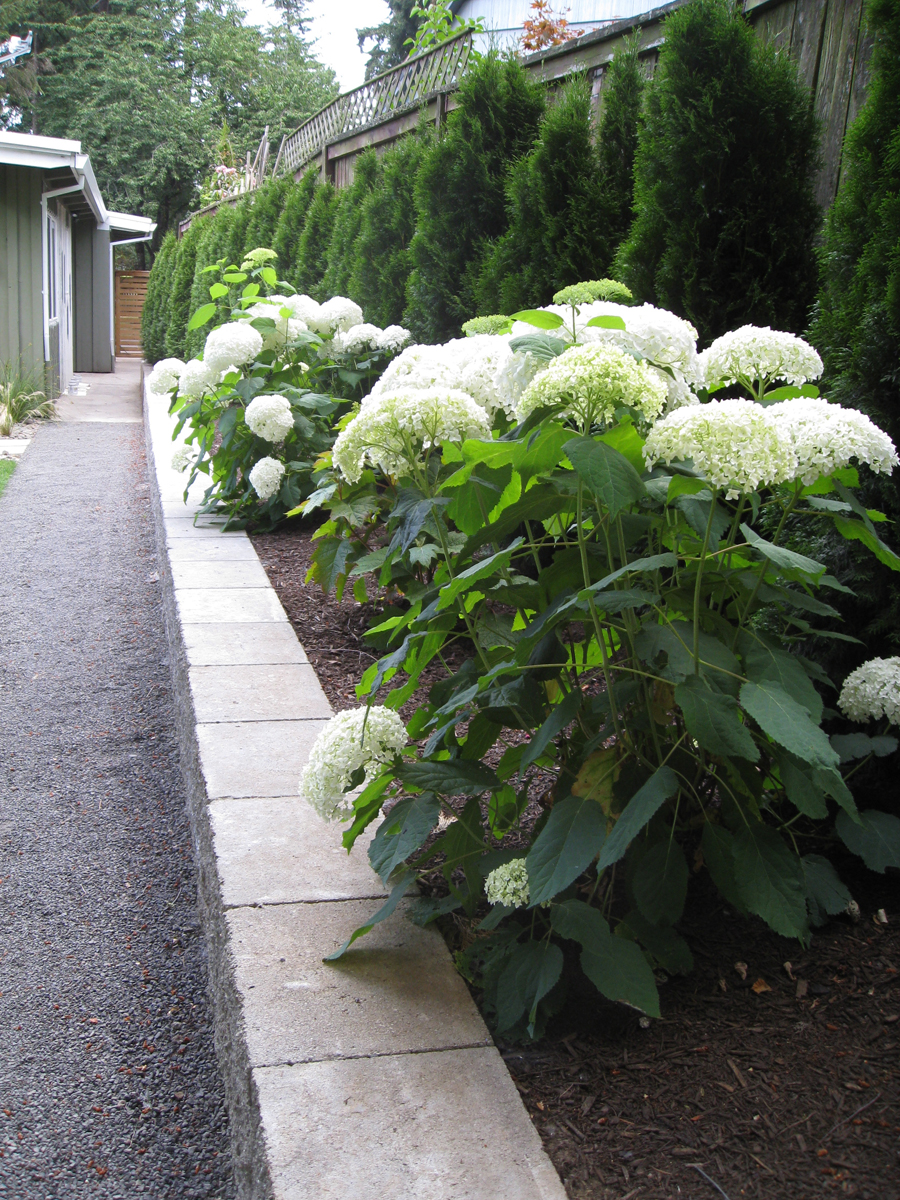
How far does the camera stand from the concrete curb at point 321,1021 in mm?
1300

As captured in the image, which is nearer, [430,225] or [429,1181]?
[429,1181]

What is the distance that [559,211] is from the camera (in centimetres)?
409

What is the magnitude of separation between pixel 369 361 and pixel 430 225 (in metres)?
0.80

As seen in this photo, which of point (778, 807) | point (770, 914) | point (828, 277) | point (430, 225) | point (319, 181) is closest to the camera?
point (770, 914)

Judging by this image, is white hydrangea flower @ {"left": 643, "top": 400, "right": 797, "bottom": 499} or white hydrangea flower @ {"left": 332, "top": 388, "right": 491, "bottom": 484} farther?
white hydrangea flower @ {"left": 332, "top": 388, "right": 491, "bottom": 484}

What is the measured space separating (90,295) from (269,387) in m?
14.8

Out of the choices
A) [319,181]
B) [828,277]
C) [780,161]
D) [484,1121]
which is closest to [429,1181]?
[484,1121]

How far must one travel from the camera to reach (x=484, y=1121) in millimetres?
1376

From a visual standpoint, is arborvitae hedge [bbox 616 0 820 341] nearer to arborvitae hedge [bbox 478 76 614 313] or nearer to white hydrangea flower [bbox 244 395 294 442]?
arborvitae hedge [bbox 478 76 614 313]

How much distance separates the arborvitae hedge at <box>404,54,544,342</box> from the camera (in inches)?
190

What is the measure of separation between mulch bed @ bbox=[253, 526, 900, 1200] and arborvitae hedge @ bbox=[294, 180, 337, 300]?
25.2 ft

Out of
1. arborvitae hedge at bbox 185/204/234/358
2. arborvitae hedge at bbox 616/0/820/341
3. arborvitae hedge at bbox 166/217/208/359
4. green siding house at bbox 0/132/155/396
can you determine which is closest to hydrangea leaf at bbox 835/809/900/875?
arborvitae hedge at bbox 616/0/820/341

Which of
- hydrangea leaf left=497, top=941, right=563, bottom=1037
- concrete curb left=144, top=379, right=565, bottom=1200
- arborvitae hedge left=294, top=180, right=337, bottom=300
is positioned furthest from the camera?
arborvitae hedge left=294, top=180, right=337, bottom=300

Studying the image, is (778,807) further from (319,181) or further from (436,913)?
(319,181)
